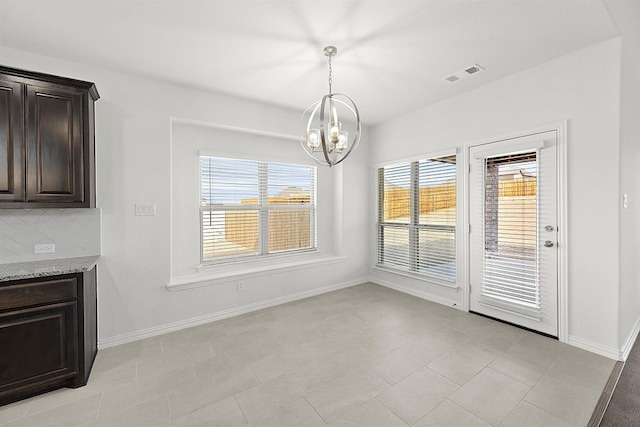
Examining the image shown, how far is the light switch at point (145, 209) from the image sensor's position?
3051mm

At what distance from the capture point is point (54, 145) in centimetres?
242

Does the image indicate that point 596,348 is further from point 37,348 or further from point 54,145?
point 54,145

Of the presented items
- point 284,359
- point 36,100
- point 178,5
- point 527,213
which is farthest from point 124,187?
point 527,213

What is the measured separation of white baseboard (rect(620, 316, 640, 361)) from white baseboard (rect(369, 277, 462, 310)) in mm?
1459

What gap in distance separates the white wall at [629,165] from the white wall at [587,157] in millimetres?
104

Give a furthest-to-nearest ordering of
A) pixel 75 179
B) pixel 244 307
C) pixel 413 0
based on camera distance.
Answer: pixel 244 307
pixel 75 179
pixel 413 0

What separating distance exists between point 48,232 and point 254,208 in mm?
2140

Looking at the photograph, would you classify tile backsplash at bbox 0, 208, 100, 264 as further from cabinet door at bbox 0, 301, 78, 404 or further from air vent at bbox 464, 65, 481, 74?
air vent at bbox 464, 65, 481, 74

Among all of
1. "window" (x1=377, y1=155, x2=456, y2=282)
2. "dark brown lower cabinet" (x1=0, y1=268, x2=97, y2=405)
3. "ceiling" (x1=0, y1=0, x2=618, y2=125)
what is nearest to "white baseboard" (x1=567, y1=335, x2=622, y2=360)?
"window" (x1=377, y1=155, x2=456, y2=282)

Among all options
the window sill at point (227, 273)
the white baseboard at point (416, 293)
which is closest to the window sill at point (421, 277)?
the white baseboard at point (416, 293)

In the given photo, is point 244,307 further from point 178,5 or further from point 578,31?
point 578,31

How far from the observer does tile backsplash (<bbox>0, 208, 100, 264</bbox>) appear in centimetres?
248

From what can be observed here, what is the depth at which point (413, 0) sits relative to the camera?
1.99 m

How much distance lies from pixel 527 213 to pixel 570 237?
0.43 m
